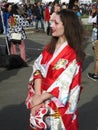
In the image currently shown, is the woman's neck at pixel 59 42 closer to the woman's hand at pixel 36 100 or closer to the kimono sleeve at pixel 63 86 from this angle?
the kimono sleeve at pixel 63 86

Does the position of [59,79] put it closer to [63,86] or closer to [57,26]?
[63,86]

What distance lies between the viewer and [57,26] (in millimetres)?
3316

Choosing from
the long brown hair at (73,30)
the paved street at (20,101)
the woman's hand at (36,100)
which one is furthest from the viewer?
the paved street at (20,101)

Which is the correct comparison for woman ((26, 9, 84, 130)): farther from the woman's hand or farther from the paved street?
the paved street

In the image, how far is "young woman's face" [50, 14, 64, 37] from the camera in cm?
331

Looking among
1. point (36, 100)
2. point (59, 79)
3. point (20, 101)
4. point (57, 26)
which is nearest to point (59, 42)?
point (57, 26)

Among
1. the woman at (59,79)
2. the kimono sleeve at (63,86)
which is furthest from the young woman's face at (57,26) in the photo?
the kimono sleeve at (63,86)

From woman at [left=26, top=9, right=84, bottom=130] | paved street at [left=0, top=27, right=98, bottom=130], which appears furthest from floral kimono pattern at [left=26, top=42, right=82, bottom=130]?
paved street at [left=0, top=27, right=98, bottom=130]

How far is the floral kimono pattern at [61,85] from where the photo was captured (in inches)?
126

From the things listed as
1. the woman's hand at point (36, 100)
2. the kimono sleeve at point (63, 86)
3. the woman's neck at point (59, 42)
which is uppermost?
the woman's neck at point (59, 42)

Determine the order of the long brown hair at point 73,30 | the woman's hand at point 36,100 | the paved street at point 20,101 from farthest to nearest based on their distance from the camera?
1. the paved street at point 20,101
2. the long brown hair at point 73,30
3. the woman's hand at point 36,100

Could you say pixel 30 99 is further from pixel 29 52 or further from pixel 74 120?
pixel 29 52

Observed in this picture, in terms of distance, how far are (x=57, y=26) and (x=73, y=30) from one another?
5.3 inches

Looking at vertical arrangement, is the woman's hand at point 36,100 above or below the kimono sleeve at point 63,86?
below
